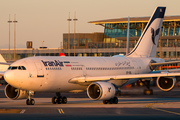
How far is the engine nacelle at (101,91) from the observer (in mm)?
32719

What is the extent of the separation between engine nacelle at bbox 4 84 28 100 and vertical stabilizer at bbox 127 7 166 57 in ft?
57.0

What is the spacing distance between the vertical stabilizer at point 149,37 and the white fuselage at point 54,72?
24.4ft

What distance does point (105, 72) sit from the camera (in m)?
39.0

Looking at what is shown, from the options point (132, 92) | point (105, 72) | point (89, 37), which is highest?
point (89, 37)

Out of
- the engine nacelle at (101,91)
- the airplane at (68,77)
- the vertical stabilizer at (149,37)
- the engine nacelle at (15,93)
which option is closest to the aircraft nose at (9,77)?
the airplane at (68,77)

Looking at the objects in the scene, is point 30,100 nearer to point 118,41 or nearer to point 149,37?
point 149,37

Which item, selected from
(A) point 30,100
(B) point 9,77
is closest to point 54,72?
(A) point 30,100

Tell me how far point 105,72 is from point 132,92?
45.5ft

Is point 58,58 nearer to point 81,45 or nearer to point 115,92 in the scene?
point 115,92

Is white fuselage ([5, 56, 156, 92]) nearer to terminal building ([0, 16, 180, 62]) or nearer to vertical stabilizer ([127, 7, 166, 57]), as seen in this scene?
vertical stabilizer ([127, 7, 166, 57])

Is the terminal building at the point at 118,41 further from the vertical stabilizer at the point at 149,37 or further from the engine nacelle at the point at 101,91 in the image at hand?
the engine nacelle at the point at 101,91

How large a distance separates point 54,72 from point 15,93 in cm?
464

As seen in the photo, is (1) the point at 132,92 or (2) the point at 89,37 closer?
(1) the point at 132,92

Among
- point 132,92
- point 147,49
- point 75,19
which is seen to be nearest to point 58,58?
point 147,49
